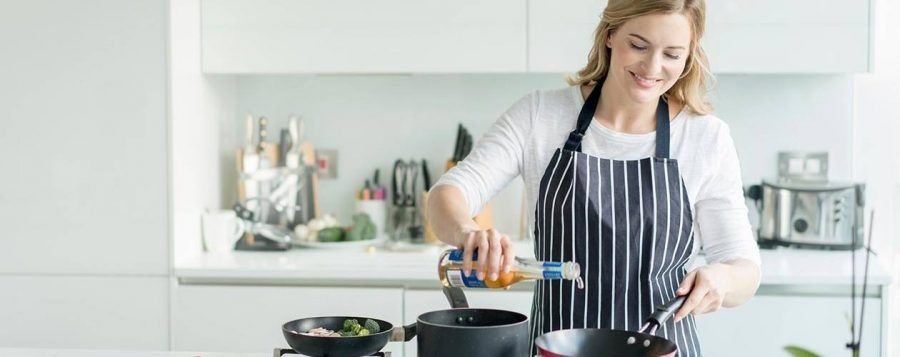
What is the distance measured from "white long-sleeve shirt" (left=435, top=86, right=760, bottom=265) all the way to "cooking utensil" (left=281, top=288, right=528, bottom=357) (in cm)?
39

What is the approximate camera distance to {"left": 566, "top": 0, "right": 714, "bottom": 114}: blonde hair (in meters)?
1.78

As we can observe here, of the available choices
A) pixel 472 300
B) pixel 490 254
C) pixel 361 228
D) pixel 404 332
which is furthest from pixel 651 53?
pixel 361 228

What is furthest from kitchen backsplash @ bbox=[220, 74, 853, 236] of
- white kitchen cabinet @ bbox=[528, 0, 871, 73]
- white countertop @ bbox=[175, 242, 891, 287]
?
white countertop @ bbox=[175, 242, 891, 287]

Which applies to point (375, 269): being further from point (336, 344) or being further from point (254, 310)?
point (336, 344)

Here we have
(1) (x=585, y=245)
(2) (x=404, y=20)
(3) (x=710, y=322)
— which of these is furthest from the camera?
(2) (x=404, y=20)

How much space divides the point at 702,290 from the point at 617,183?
403 mm

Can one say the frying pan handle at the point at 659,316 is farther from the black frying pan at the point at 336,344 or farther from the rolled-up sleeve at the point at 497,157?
the rolled-up sleeve at the point at 497,157

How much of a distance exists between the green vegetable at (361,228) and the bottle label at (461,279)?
72.9 inches

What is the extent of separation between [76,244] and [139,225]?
196 mm

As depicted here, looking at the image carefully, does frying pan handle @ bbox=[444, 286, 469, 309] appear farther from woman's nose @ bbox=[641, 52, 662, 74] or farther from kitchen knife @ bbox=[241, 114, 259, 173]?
kitchen knife @ bbox=[241, 114, 259, 173]

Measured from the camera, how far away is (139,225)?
298cm

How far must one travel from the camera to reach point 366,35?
3.11 m

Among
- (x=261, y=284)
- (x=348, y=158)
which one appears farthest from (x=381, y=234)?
(x=261, y=284)

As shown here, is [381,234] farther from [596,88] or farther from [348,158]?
[596,88]
